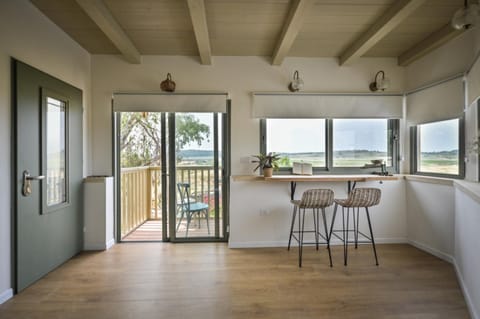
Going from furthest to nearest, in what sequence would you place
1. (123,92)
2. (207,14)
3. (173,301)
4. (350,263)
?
(123,92) → (350,263) → (207,14) → (173,301)

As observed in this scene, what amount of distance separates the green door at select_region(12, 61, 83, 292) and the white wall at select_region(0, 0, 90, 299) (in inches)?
2.6

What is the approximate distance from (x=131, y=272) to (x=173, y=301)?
76 cm

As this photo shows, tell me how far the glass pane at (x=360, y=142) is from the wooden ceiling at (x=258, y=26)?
2.86 feet

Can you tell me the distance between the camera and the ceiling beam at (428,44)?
276cm

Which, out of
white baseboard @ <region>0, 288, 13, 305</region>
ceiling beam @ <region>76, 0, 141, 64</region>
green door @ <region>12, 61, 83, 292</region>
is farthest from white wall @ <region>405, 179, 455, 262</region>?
white baseboard @ <region>0, 288, 13, 305</region>

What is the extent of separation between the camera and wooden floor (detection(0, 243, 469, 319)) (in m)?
2.00

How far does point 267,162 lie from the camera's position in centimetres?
337

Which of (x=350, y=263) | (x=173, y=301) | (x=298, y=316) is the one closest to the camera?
(x=298, y=316)

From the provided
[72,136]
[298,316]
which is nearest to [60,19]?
[72,136]

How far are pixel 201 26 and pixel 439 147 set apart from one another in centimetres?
305

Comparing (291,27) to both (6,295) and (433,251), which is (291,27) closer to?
(433,251)

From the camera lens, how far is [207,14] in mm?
2537

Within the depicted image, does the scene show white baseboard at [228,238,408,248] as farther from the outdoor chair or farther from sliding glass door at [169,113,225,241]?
the outdoor chair

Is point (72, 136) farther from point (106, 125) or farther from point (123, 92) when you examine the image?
point (123, 92)
